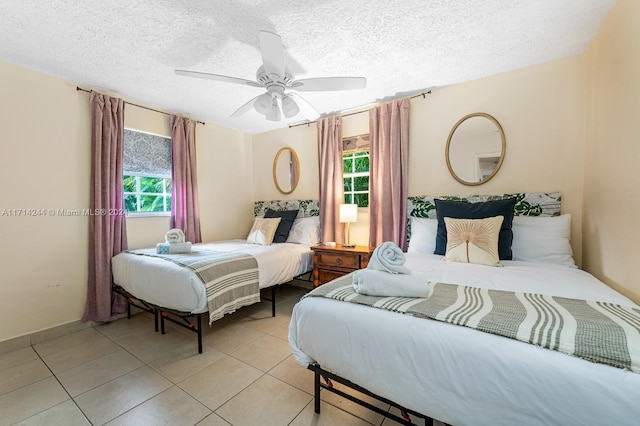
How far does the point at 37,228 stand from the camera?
93.0 inches

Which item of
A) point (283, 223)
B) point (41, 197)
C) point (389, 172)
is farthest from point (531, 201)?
point (41, 197)

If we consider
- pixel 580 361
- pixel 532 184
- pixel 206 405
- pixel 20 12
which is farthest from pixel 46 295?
pixel 532 184

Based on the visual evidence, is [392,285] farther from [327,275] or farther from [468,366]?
[327,275]

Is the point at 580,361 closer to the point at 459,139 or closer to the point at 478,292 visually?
the point at 478,292

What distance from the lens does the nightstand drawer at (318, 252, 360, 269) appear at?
278cm

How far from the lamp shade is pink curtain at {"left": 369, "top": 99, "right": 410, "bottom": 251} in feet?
0.75

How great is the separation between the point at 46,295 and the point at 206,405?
6.91ft

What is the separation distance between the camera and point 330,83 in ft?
6.26

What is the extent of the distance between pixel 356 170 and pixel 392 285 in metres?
2.29

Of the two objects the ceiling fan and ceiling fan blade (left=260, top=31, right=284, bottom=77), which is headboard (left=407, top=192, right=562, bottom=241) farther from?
ceiling fan blade (left=260, top=31, right=284, bottom=77)

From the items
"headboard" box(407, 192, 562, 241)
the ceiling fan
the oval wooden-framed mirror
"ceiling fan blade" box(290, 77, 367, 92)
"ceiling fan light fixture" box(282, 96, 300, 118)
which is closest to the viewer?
the ceiling fan

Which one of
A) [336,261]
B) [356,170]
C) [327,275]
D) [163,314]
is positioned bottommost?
[163,314]

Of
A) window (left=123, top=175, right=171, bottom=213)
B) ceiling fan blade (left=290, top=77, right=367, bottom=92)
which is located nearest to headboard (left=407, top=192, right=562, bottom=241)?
ceiling fan blade (left=290, top=77, right=367, bottom=92)

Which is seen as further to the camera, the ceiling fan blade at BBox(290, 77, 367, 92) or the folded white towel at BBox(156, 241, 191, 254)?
the folded white towel at BBox(156, 241, 191, 254)
